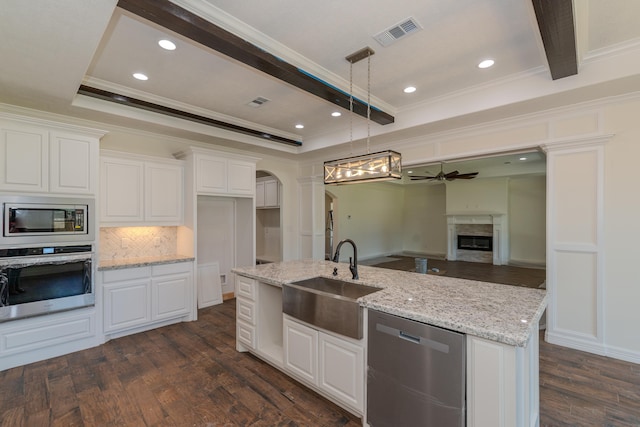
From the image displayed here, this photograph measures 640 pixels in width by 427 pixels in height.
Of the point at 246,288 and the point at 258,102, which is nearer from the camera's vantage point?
the point at 246,288

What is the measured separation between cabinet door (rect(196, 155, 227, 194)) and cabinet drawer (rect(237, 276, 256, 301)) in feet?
5.86

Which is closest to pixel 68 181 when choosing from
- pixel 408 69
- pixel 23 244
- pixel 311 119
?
pixel 23 244

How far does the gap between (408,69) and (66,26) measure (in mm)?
2772

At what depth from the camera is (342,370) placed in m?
2.16

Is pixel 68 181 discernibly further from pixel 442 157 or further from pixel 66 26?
pixel 442 157

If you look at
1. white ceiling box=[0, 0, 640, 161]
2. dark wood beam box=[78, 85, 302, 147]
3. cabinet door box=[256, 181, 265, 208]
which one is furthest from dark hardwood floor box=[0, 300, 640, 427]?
cabinet door box=[256, 181, 265, 208]

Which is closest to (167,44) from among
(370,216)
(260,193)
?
(260,193)

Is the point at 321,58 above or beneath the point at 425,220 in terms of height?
above

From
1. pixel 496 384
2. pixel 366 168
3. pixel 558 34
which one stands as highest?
pixel 558 34

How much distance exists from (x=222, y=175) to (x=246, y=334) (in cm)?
247

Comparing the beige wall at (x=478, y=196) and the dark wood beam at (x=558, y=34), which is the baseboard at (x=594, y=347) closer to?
the dark wood beam at (x=558, y=34)

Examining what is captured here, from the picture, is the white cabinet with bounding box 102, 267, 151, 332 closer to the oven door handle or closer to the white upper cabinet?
the oven door handle

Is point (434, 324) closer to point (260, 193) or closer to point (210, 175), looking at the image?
point (210, 175)

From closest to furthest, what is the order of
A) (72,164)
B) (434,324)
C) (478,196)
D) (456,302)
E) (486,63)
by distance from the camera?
(434,324), (456,302), (486,63), (72,164), (478,196)
